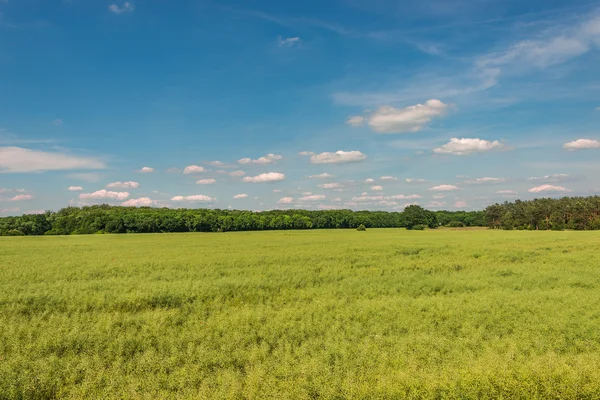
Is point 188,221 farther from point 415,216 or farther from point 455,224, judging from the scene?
point 455,224

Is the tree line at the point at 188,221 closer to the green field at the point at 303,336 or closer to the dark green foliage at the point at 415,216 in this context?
the dark green foliage at the point at 415,216

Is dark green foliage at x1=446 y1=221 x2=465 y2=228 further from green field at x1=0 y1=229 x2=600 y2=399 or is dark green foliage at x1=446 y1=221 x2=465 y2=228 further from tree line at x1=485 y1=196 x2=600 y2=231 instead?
green field at x1=0 y1=229 x2=600 y2=399

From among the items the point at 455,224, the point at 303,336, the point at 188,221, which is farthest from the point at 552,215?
the point at 303,336

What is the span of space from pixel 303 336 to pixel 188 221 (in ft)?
347

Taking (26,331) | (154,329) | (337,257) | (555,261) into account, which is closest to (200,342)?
(154,329)

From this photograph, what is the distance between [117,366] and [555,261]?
33.9 meters

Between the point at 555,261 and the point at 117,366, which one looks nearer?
the point at 117,366

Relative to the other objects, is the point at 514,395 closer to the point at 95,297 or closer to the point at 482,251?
the point at 95,297

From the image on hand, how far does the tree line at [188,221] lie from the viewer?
102 metres

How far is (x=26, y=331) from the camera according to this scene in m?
13.9

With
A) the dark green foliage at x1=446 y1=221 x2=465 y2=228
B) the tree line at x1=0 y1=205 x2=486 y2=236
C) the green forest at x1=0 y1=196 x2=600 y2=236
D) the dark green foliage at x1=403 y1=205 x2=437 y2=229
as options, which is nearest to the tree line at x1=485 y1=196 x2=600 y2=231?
the green forest at x1=0 y1=196 x2=600 y2=236

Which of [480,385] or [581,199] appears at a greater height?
[581,199]

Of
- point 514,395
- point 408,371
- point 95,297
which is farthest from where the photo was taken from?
point 95,297

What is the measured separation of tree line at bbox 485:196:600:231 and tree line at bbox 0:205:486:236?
1703 cm
